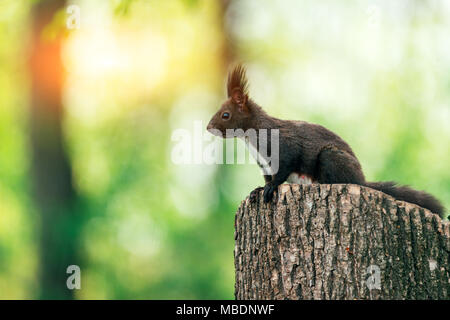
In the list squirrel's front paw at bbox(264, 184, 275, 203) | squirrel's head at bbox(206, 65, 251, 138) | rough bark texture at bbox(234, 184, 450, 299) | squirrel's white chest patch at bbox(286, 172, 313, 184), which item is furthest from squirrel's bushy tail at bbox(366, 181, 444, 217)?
squirrel's head at bbox(206, 65, 251, 138)

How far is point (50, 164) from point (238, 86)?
529 cm

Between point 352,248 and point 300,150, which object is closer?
point 352,248

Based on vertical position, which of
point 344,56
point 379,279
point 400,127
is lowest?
point 379,279

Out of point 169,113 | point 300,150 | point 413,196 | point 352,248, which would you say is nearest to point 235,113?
point 300,150

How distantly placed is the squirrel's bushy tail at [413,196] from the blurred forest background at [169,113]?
546 cm

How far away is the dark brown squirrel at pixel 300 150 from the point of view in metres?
3.23

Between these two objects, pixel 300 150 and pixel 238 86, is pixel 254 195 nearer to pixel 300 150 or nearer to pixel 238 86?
pixel 300 150

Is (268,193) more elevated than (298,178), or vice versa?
(298,178)

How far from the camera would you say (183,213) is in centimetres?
1197

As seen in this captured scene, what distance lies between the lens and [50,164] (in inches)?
328

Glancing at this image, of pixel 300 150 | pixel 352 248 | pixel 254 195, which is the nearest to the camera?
pixel 352 248
